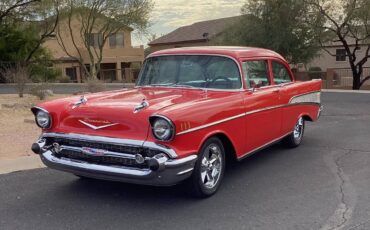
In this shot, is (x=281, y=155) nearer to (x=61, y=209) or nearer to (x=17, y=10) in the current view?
(x=61, y=209)

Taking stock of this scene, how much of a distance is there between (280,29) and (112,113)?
71.8 feet

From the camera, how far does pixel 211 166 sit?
4.97 meters

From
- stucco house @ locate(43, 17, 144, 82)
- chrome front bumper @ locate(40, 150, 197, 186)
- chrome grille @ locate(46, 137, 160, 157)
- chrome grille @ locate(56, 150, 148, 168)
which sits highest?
stucco house @ locate(43, 17, 144, 82)

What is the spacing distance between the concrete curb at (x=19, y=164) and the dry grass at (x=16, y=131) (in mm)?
286

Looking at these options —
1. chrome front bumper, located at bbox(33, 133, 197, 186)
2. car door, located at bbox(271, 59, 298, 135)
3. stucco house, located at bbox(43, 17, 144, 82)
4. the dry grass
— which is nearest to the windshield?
car door, located at bbox(271, 59, 298, 135)

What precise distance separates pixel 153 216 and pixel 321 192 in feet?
6.54

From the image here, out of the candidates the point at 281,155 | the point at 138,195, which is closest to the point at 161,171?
the point at 138,195

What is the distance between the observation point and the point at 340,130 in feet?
29.6

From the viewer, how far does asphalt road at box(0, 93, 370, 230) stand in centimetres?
424

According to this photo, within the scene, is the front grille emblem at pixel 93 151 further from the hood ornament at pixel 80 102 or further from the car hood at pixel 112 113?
the hood ornament at pixel 80 102

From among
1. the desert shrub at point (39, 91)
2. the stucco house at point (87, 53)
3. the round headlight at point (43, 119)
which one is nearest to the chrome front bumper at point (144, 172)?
the round headlight at point (43, 119)

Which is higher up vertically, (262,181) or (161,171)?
(161,171)

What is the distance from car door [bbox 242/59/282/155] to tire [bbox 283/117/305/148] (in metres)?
0.85

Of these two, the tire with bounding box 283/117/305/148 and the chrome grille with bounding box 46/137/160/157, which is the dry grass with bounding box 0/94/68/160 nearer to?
the chrome grille with bounding box 46/137/160/157
